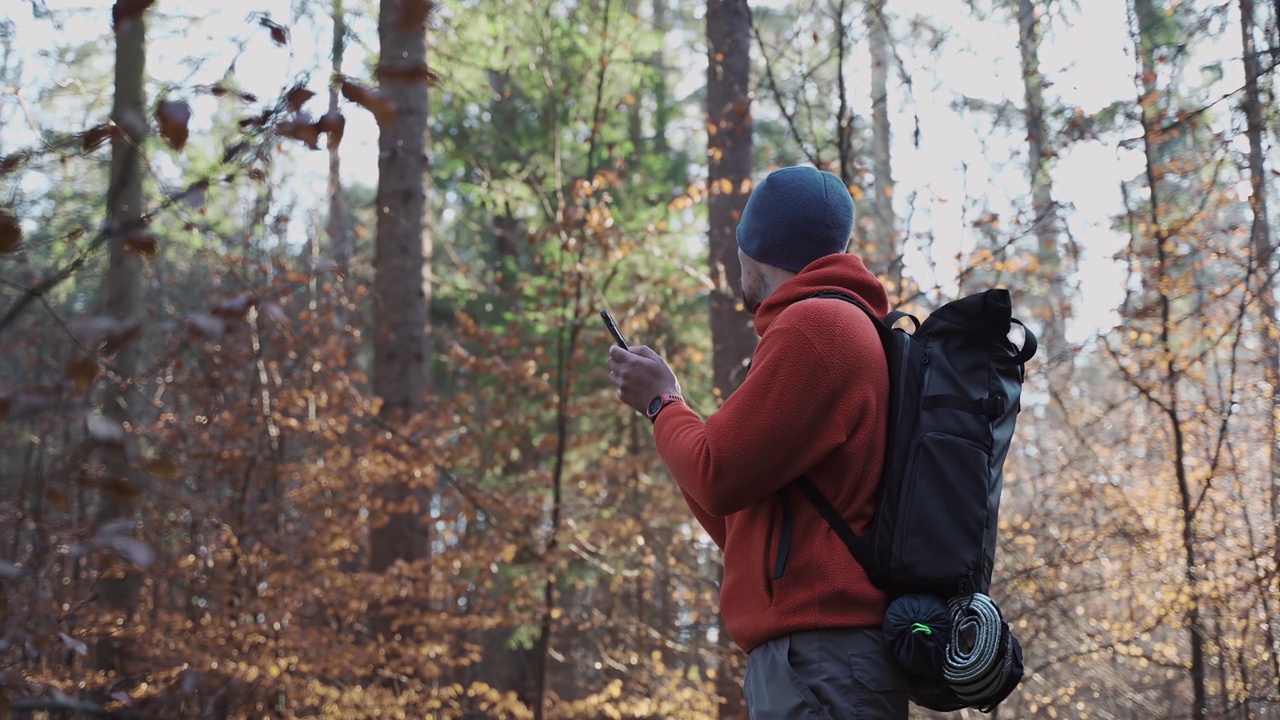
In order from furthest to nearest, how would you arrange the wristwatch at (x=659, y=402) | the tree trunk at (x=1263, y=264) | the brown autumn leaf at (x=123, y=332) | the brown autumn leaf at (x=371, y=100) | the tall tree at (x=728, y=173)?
the tall tree at (x=728, y=173) → the tree trunk at (x=1263, y=264) → the wristwatch at (x=659, y=402) → the brown autumn leaf at (x=371, y=100) → the brown autumn leaf at (x=123, y=332)

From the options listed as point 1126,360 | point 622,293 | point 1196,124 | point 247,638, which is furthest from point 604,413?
point 1196,124

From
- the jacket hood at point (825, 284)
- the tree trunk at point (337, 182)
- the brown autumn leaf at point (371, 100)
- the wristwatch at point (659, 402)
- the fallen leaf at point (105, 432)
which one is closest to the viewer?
the fallen leaf at point (105, 432)

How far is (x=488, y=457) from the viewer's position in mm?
12664

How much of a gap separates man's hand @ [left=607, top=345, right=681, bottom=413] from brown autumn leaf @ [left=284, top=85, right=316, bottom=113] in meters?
0.87

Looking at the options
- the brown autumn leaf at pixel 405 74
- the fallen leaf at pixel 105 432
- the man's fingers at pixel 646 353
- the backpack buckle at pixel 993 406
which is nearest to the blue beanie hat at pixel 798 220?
the man's fingers at pixel 646 353

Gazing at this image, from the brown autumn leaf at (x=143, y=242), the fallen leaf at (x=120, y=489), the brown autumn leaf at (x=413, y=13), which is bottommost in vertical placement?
the fallen leaf at (x=120, y=489)

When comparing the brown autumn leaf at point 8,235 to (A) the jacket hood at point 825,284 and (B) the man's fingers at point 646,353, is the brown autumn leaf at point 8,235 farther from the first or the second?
(A) the jacket hood at point 825,284

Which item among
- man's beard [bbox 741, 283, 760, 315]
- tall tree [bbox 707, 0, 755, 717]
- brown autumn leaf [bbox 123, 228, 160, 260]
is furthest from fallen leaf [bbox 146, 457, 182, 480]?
tall tree [bbox 707, 0, 755, 717]

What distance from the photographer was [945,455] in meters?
2.12

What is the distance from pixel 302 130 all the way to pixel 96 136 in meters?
0.40

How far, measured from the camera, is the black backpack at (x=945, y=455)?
2084 millimetres

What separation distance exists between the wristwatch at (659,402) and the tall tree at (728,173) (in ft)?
15.7

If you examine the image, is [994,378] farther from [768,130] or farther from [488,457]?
[768,130]

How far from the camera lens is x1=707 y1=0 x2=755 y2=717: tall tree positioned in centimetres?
744
